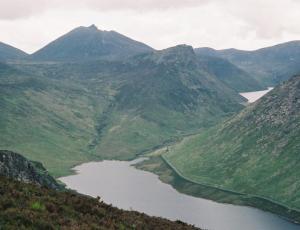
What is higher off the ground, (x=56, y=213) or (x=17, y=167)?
(x=56, y=213)

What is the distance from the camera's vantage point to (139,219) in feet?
122

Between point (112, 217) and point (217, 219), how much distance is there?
167m

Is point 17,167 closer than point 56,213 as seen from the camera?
No

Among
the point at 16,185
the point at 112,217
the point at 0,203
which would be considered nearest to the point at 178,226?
the point at 112,217

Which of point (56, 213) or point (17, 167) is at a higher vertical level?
point (56, 213)

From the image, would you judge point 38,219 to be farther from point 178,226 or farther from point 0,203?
point 178,226

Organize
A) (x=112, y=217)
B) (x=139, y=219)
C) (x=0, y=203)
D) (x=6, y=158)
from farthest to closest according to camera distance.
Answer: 1. (x=6, y=158)
2. (x=139, y=219)
3. (x=112, y=217)
4. (x=0, y=203)

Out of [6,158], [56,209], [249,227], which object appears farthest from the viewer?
[249,227]

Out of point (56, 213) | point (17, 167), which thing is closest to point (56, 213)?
point (56, 213)

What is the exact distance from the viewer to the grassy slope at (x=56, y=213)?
89.0 ft

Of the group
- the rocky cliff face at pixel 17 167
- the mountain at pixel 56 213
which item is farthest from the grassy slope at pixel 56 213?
the rocky cliff face at pixel 17 167

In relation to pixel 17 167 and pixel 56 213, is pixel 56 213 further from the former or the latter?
pixel 17 167

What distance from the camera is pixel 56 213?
30406mm

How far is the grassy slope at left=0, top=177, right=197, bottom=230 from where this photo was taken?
89.0 feet
